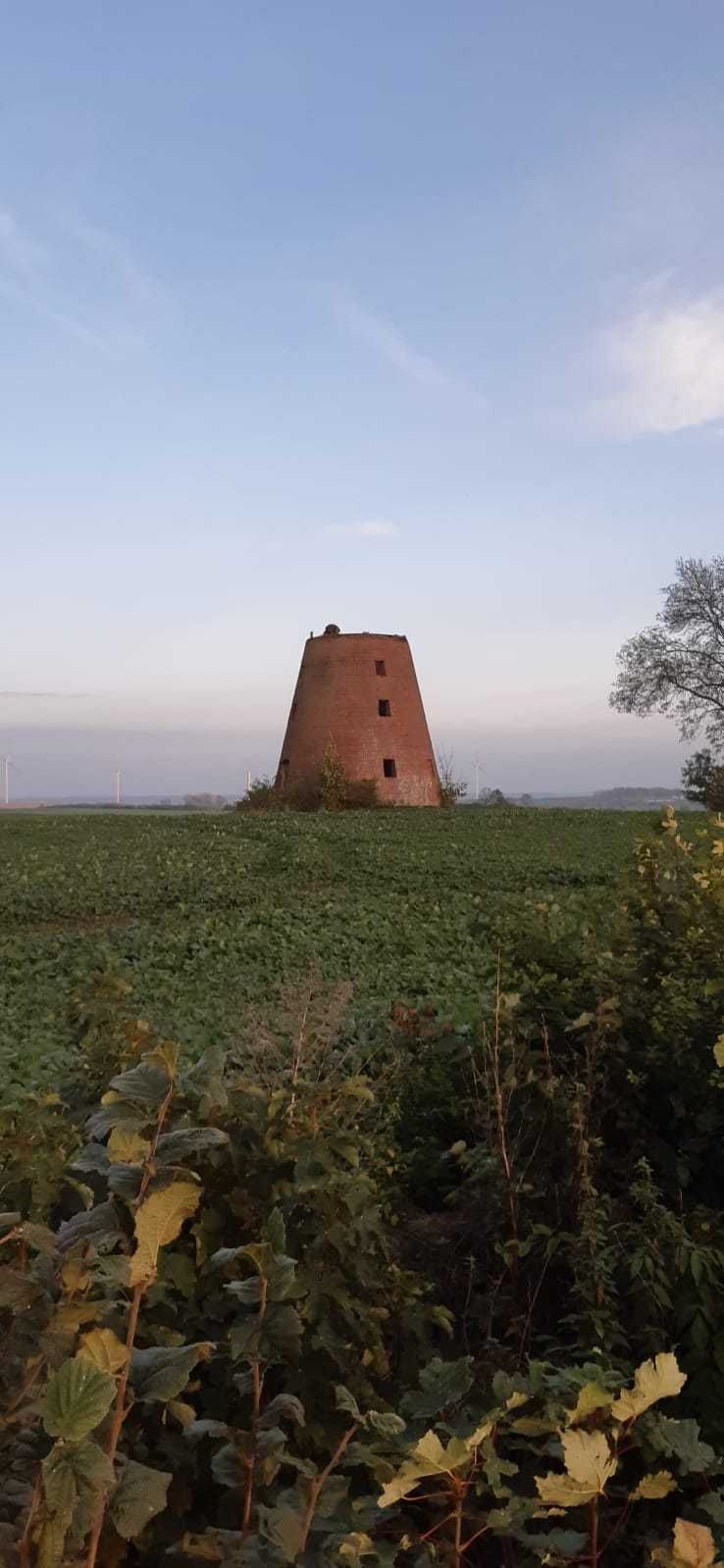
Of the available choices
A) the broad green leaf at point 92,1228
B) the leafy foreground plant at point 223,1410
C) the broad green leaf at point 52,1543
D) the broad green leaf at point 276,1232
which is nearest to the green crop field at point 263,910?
the leafy foreground plant at point 223,1410

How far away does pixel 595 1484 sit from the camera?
115 centimetres

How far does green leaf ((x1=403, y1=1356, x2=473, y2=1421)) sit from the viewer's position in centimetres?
160

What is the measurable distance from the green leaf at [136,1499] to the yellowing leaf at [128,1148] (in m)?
→ 0.36

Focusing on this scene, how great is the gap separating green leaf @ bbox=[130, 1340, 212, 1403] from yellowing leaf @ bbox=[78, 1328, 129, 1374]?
0.37ft

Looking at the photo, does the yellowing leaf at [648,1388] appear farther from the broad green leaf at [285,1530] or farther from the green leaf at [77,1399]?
the green leaf at [77,1399]

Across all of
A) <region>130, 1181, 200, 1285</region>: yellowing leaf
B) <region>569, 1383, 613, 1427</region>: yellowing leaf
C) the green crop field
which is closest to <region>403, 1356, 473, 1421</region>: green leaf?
<region>569, 1383, 613, 1427</region>: yellowing leaf

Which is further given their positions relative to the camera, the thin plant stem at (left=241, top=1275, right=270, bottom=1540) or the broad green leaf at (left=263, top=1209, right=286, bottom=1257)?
the broad green leaf at (left=263, top=1209, right=286, bottom=1257)

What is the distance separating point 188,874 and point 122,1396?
13.4 meters

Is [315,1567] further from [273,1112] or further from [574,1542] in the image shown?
[273,1112]

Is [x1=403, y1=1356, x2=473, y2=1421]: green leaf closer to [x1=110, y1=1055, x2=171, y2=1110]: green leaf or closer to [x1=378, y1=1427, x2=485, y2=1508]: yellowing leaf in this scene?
[x1=378, y1=1427, x2=485, y2=1508]: yellowing leaf

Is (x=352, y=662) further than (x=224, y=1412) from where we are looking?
Yes

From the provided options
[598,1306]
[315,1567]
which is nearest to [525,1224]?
[598,1306]

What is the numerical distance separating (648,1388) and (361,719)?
91.6 feet

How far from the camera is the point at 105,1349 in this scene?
125 centimetres
